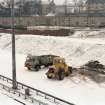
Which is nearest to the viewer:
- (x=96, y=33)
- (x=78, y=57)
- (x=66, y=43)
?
(x=78, y=57)

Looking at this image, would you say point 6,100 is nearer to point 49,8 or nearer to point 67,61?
point 67,61

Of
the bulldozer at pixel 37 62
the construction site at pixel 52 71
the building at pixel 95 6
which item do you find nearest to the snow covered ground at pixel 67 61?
the construction site at pixel 52 71

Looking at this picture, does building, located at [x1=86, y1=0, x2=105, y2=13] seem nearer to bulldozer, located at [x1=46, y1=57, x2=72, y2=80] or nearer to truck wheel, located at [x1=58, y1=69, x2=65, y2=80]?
bulldozer, located at [x1=46, y1=57, x2=72, y2=80]

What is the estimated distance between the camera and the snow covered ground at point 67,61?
25.8 meters

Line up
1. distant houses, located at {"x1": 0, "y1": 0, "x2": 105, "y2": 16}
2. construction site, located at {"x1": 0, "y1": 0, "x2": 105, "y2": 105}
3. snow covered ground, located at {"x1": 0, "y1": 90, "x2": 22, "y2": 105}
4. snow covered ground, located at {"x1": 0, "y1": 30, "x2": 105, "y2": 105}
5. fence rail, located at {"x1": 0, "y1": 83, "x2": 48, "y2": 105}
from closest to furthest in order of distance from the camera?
snow covered ground, located at {"x1": 0, "y1": 90, "x2": 22, "y2": 105} → fence rail, located at {"x1": 0, "y1": 83, "x2": 48, "y2": 105} → construction site, located at {"x1": 0, "y1": 0, "x2": 105, "y2": 105} → snow covered ground, located at {"x1": 0, "y1": 30, "x2": 105, "y2": 105} → distant houses, located at {"x1": 0, "y1": 0, "x2": 105, "y2": 16}

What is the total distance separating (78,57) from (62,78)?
11.6 meters

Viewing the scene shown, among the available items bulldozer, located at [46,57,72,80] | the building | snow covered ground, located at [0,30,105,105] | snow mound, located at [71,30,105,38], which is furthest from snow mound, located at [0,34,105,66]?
the building

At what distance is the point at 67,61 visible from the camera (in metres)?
40.0

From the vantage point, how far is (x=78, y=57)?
4131cm

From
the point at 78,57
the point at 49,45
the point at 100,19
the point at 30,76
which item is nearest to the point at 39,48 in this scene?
the point at 49,45

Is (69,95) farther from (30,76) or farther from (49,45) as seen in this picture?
(49,45)

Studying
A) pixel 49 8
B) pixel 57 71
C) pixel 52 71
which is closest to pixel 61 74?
pixel 57 71

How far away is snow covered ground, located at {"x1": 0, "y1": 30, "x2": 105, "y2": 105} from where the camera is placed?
25.8 m

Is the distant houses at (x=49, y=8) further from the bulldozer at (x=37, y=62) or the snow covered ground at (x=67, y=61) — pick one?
the bulldozer at (x=37, y=62)
